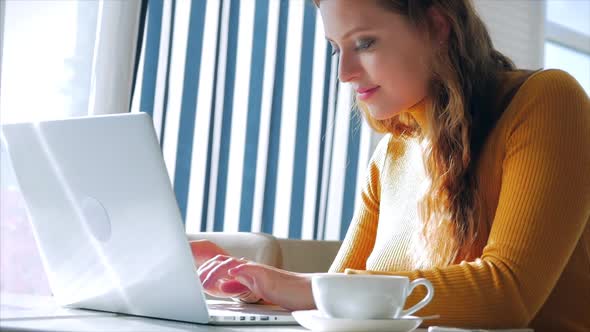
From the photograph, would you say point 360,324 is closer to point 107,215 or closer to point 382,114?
point 107,215

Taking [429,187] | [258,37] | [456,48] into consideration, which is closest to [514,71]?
[456,48]

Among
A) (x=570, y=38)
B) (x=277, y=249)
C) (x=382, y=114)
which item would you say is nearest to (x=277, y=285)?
(x=382, y=114)

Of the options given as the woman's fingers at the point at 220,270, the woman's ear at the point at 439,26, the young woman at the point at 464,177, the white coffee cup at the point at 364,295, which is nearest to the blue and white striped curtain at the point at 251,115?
the young woman at the point at 464,177

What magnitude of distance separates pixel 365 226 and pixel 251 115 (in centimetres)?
163

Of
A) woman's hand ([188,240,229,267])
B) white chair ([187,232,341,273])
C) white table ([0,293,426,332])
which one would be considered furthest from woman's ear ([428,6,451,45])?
white chair ([187,232,341,273])

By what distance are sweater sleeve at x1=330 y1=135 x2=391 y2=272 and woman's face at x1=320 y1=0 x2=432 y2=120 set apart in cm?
25

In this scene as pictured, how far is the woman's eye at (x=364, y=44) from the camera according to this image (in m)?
1.31

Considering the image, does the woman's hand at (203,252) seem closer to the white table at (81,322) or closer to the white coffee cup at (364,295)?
the white table at (81,322)

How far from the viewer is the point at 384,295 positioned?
2.46 feet

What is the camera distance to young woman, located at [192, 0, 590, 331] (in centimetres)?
101

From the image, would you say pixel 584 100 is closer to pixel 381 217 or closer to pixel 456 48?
pixel 456 48

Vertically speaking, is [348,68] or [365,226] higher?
[348,68]

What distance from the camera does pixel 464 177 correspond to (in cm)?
123

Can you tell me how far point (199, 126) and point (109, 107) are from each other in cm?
50
